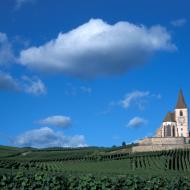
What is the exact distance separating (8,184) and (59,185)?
225 centimetres

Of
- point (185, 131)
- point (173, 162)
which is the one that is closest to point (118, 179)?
point (173, 162)

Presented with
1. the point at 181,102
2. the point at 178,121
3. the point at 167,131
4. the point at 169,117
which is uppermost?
the point at 181,102

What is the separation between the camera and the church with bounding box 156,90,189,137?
156 m

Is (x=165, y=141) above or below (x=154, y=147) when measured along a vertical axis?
above

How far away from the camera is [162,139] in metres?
113

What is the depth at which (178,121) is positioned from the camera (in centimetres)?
15788

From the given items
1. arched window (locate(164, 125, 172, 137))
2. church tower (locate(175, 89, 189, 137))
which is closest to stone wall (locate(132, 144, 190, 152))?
arched window (locate(164, 125, 172, 137))

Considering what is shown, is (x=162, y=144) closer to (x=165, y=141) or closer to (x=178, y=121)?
(x=165, y=141)

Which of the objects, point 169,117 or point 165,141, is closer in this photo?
point 165,141

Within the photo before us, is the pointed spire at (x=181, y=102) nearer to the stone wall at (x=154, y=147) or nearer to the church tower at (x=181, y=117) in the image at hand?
the church tower at (x=181, y=117)

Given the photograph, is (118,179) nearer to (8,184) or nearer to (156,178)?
(156,178)

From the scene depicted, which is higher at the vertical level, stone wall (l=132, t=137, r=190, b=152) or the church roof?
the church roof

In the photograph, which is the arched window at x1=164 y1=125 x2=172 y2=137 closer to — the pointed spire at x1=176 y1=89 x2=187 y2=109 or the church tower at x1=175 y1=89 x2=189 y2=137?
the church tower at x1=175 y1=89 x2=189 y2=137

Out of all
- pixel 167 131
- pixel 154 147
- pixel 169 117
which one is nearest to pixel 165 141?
pixel 154 147
